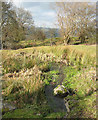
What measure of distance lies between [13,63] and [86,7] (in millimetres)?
11959

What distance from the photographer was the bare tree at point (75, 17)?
12680mm

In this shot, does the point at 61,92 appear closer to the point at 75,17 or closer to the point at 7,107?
the point at 7,107

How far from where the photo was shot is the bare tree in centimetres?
1268

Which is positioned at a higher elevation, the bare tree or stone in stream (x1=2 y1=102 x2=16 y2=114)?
the bare tree

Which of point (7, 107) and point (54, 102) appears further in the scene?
point (54, 102)

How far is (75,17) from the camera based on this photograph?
12961mm

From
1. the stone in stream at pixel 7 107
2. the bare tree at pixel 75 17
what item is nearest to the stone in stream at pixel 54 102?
the stone in stream at pixel 7 107

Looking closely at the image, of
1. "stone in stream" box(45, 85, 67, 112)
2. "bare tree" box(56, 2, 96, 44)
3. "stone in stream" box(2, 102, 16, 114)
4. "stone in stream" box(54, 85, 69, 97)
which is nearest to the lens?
"stone in stream" box(2, 102, 16, 114)

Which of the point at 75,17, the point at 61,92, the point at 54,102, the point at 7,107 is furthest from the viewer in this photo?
the point at 75,17

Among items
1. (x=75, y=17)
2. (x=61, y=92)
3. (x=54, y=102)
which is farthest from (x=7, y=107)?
(x=75, y=17)

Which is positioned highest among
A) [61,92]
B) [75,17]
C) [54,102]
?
[75,17]

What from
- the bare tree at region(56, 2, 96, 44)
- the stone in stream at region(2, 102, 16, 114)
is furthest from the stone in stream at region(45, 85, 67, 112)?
the bare tree at region(56, 2, 96, 44)

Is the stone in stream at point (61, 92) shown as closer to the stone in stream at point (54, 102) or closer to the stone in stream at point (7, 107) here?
the stone in stream at point (54, 102)

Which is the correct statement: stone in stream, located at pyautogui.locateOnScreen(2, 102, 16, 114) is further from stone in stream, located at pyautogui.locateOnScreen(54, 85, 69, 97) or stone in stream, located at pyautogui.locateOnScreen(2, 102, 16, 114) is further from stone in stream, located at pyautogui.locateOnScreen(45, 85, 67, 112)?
stone in stream, located at pyautogui.locateOnScreen(54, 85, 69, 97)
